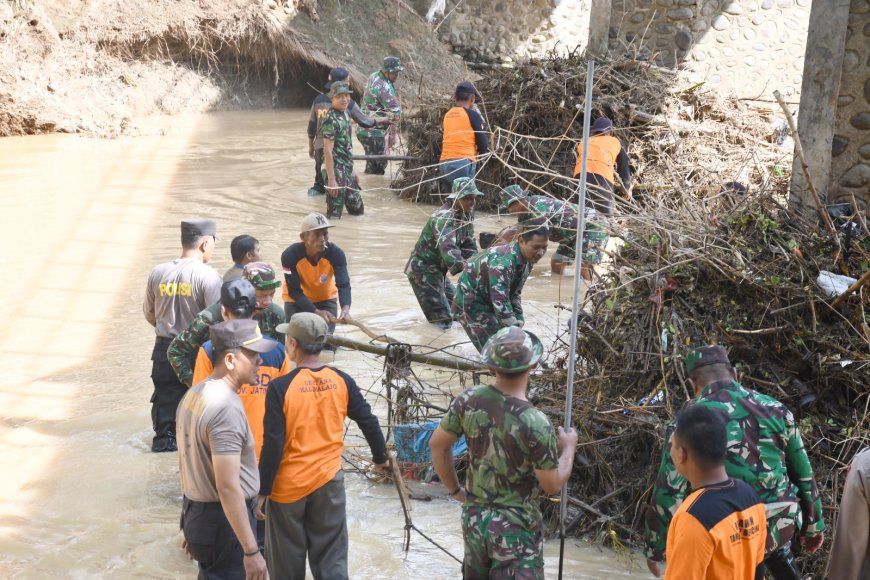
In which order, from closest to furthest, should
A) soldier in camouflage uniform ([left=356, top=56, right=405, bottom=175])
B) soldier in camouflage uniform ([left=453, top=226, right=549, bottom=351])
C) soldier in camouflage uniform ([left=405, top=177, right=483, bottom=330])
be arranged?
soldier in camouflage uniform ([left=453, top=226, right=549, bottom=351]) → soldier in camouflage uniform ([left=405, top=177, right=483, bottom=330]) → soldier in camouflage uniform ([left=356, top=56, right=405, bottom=175])

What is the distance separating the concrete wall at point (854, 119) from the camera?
597cm

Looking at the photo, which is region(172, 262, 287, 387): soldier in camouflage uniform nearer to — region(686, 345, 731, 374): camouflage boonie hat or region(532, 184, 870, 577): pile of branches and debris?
region(532, 184, 870, 577): pile of branches and debris

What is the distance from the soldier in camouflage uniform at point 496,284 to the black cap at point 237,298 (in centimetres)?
231

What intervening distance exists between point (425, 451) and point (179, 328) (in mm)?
1796

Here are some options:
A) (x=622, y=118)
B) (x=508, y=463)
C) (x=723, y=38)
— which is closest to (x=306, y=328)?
(x=508, y=463)

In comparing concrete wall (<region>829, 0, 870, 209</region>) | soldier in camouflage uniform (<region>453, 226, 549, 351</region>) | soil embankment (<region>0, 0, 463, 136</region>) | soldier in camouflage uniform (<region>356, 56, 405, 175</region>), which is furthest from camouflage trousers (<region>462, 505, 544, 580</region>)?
soil embankment (<region>0, 0, 463, 136</region>)

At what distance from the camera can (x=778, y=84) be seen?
14.4 metres

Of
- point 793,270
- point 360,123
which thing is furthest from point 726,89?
point 793,270

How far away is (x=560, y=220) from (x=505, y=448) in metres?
3.05

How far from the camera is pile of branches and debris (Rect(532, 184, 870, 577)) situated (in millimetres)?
4902

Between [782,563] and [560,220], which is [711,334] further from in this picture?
[560,220]

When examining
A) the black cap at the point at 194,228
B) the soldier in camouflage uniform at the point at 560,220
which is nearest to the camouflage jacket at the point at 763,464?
the soldier in camouflage uniform at the point at 560,220

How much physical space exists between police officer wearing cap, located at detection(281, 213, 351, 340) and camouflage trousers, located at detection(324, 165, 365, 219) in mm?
4274

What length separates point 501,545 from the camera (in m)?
3.88
